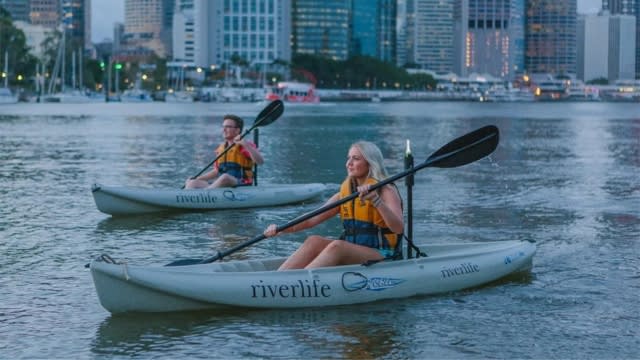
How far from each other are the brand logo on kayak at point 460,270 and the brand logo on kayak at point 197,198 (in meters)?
7.38

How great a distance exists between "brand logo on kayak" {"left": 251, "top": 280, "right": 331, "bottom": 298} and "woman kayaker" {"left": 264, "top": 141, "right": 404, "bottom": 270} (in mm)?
211

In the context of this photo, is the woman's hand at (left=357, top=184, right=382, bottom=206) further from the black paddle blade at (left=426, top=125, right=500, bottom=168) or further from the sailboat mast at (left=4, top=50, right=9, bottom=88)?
the sailboat mast at (left=4, top=50, right=9, bottom=88)

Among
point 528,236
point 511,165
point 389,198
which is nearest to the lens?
point 389,198

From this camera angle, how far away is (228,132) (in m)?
18.4

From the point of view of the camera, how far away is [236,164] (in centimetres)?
1909

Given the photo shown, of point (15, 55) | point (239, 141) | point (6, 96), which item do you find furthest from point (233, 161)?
point (15, 55)

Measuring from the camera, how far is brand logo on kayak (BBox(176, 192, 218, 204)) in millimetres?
18891

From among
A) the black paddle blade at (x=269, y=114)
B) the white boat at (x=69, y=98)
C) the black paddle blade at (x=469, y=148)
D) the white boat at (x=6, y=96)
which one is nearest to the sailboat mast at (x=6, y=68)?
the white boat at (x=6, y=96)

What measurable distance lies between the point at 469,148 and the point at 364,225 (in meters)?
1.47

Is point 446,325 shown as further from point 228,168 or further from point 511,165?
point 511,165

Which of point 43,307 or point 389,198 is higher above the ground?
point 389,198

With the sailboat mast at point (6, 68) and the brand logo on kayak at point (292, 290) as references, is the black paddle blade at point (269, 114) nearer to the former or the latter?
the brand logo on kayak at point (292, 290)

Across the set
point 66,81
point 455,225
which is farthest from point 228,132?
point 66,81

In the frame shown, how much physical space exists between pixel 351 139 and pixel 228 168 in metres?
34.3
